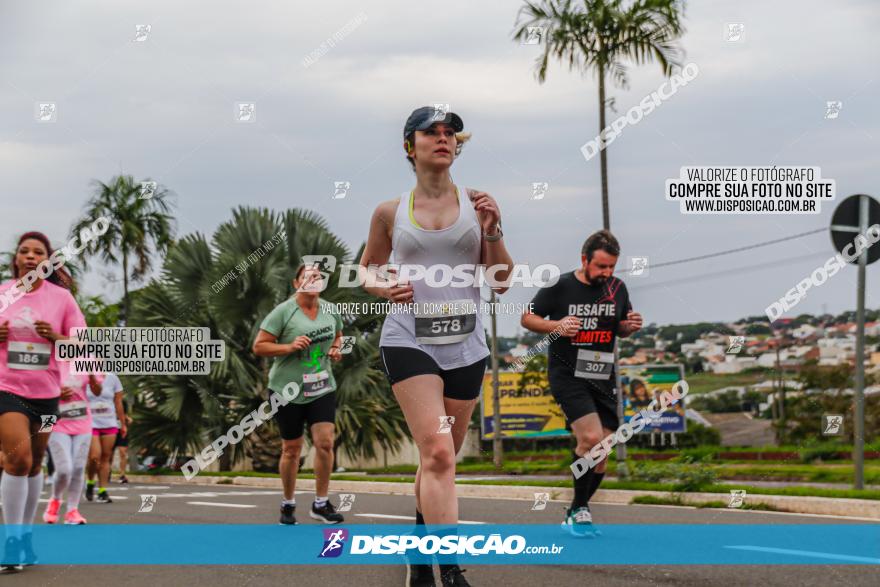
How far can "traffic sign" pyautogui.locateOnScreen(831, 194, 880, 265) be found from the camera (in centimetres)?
1016

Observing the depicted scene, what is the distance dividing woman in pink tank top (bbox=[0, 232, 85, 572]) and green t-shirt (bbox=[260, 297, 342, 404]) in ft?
8.56

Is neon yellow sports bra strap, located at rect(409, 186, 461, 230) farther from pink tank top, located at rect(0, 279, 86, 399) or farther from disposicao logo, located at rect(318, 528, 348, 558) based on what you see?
pink tank top, located at rect(0, 279, 86, 399)

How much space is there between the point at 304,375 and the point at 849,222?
5.20 metres

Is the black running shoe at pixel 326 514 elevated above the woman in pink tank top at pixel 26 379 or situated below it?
below

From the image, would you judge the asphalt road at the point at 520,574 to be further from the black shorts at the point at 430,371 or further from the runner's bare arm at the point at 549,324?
the runner's bare arm at the point at 549,324

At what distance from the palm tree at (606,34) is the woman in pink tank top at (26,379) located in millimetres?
7945

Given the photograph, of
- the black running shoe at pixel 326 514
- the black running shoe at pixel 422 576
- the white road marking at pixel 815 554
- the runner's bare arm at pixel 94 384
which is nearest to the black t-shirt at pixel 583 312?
the white road marking at pixel 815 554

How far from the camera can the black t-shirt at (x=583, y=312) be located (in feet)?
26.1

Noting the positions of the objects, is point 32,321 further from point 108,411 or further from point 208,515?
point 108,411

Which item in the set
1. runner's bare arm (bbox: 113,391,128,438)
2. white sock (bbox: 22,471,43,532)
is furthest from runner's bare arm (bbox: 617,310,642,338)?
runner's bare arm (bbox: 113,391,128,438)

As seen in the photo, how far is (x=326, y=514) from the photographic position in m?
9.48

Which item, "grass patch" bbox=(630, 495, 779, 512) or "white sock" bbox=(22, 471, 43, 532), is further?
"grass patch" bbox=(630, 495, 779, 512)

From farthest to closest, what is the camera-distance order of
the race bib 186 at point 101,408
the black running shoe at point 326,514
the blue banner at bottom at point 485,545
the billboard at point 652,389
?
the billboard at point 652,389
the race bib 186 at point 101,408
the black running shoe at point 326,514
the blue banner at bottom at point 485,545

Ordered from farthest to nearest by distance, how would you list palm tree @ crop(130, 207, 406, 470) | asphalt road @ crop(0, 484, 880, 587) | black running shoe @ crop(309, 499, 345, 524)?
1. palm tree @ crop(130, 207, 406, 470)
2. black running shoe @ crop(309, 499, 345, 524)
3. asphalt road @ crop(0, 484, 880, 587)
